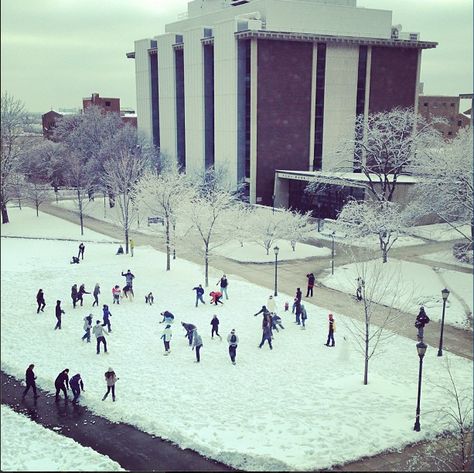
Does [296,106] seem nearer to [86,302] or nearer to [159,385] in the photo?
[86,302]

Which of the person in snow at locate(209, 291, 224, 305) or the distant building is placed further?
the distant building

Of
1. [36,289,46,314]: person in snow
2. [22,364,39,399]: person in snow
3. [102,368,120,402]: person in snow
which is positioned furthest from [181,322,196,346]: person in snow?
[36,289,46,314]: person in snow

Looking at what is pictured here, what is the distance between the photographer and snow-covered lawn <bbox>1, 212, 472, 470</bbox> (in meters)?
11.6

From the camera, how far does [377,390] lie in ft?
46.0

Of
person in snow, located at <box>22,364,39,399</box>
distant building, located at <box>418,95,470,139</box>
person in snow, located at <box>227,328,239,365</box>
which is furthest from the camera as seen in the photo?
distant building, located at <box>418,95,470,139</box>

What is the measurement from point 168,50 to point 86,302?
37690mm

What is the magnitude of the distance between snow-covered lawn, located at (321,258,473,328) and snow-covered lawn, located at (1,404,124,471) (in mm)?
11942

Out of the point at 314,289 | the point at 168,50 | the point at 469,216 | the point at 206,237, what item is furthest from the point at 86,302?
the point at 168,50

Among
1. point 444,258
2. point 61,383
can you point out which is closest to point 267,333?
point 61,383

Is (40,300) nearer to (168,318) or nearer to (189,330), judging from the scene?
(168,318)

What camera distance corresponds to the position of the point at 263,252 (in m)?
31.5

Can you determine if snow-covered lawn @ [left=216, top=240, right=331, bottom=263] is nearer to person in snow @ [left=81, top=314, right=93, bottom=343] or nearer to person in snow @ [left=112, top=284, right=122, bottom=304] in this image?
person in snow @ [left=112, top=284, right=122, bottom=304]

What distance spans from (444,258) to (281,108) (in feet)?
67.0

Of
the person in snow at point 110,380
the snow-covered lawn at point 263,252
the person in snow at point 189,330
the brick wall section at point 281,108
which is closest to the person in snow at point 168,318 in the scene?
the person in snow at point 189,330
